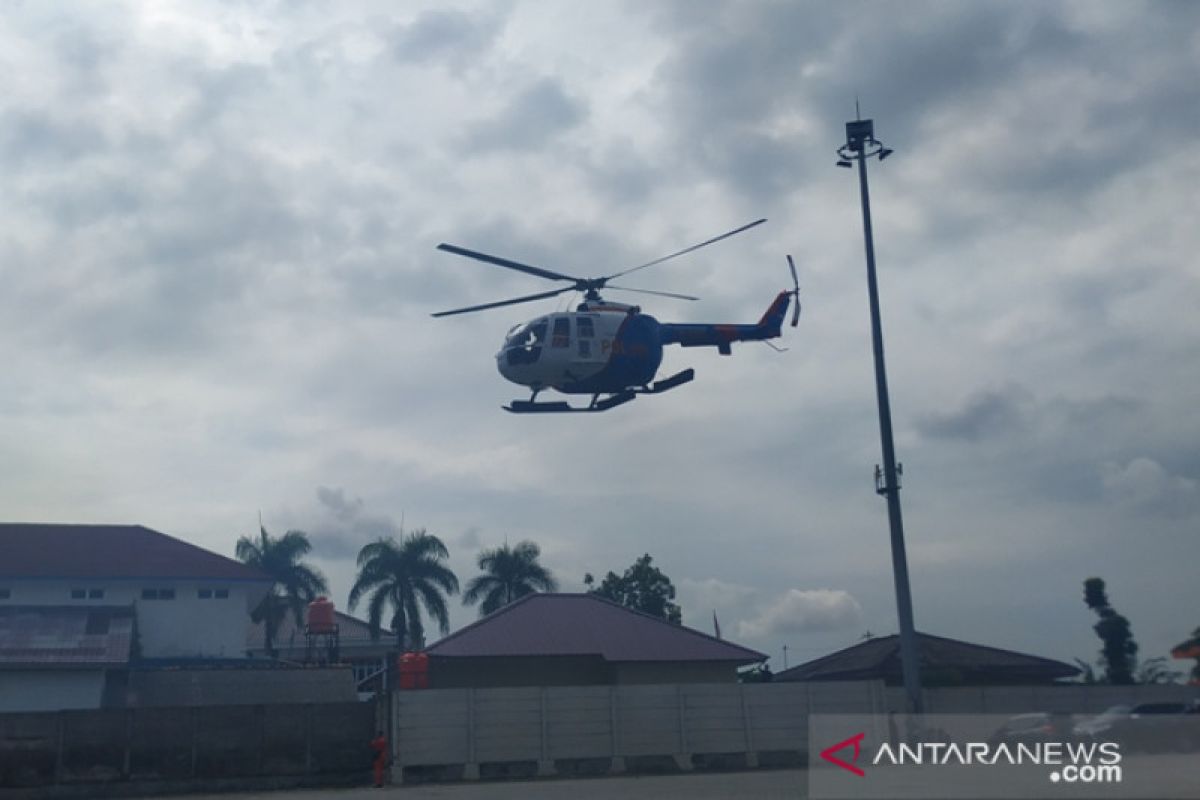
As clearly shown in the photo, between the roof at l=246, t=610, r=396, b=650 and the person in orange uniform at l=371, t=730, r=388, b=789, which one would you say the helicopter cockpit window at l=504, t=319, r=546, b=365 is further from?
the roof at l=246, t=610, r=396, b=650

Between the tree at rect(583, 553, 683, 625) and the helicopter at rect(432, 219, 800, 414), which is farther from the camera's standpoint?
the tree at rect(583, 553, 683, 625)

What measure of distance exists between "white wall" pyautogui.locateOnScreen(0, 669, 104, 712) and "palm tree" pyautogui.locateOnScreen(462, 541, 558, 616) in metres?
24.8

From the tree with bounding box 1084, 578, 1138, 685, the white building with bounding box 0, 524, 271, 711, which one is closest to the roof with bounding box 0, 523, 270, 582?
the white building with bounding box 0, 524, 271, 711

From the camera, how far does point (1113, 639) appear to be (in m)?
22.7

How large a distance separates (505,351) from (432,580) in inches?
1359

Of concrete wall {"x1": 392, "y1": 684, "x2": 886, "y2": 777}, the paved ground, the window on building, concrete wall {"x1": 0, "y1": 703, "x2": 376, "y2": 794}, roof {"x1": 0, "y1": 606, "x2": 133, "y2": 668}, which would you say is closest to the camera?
the paved ground

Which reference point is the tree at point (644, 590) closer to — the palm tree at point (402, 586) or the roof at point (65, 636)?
the palm tree at point (402, 586)

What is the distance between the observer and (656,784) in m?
28.5

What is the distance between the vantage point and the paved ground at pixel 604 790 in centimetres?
2412

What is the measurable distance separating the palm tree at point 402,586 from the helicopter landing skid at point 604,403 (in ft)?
111

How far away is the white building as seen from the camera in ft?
146

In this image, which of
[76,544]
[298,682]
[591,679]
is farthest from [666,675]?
[76,544]

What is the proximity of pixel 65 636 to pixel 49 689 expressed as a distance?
3048 millimetres

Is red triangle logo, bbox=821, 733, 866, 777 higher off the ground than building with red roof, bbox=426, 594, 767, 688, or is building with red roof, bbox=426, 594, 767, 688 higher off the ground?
building with red roof, bbox=426, 594, 767, 688
